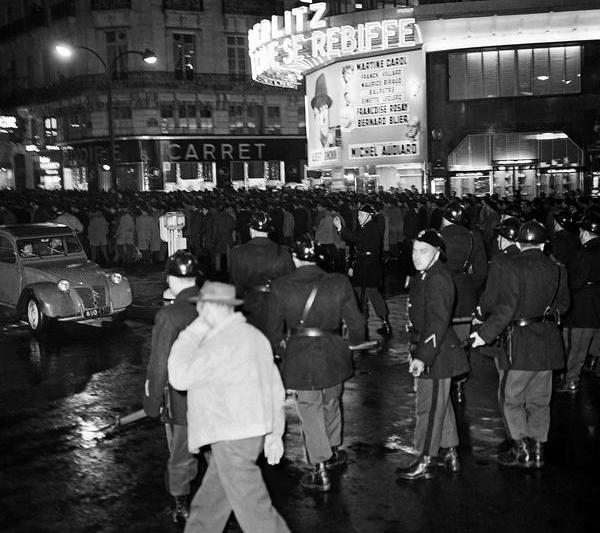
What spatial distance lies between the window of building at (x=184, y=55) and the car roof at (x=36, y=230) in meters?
32.7

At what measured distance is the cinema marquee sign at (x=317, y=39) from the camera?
30.6m

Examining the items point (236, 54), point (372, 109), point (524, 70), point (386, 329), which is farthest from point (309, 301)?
point (236, 54)

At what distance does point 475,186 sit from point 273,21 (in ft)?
35.6

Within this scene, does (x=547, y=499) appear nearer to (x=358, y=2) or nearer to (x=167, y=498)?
(x=167, y=498)

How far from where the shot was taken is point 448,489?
6.21 metres

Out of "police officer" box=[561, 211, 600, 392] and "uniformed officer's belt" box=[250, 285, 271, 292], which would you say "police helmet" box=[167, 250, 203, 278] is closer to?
"uniformed officer's belt" box=[250, 285, 271, 292]

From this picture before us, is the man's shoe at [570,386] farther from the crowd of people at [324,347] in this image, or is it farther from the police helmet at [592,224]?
the police helmet at [592,224]

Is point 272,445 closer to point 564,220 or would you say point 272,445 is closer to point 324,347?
point 324,347

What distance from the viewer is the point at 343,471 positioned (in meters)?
6.69

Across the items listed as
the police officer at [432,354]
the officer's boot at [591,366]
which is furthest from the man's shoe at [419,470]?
the officer's boot at [591,366]

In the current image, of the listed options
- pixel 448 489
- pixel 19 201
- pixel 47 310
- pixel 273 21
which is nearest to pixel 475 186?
pixel 273 21

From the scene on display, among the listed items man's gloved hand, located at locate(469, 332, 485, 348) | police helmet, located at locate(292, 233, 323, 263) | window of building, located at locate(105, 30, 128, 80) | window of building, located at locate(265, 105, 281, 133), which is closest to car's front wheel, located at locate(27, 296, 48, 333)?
police helmet, located at locate(292, 233, 323, 263)

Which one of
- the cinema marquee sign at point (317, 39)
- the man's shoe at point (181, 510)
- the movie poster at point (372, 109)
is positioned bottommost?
the man's shoe at point (181, 510)

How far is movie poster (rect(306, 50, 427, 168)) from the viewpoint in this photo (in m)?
31.6
